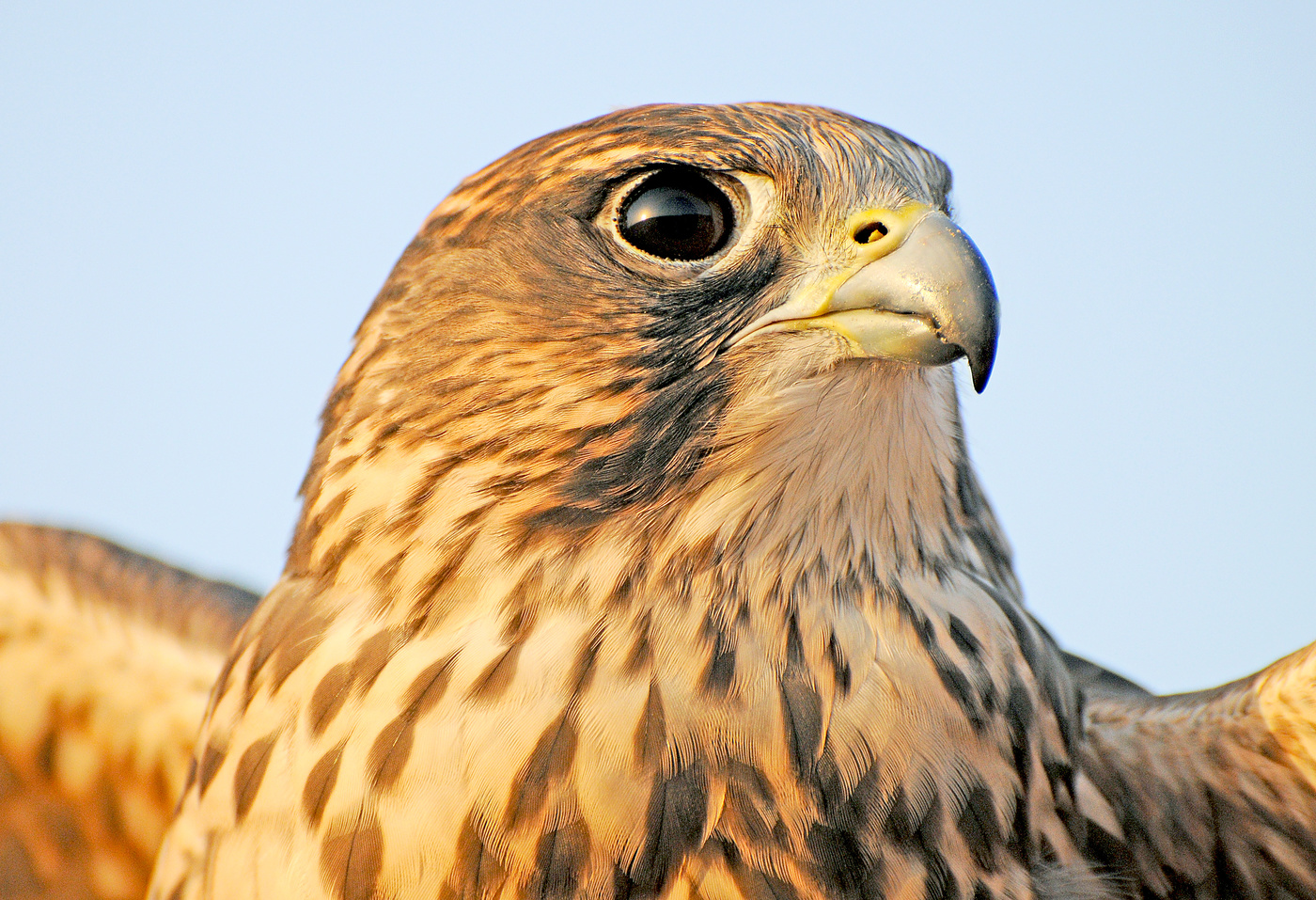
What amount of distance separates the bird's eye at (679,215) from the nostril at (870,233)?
210mm

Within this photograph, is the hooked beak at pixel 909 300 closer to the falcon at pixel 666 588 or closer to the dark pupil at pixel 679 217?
the falcon at pixel 666 588

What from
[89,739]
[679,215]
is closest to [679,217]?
[679,215]

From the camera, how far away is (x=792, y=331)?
1678mm

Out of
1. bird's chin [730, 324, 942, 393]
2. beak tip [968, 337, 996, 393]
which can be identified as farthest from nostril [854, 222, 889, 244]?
beak tip [968, 337, 996, 393]

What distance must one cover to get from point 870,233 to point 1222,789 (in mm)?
1304

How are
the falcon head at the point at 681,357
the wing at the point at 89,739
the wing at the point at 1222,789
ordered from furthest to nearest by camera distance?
the wing at the point at 89,739, the wing at the point at 1222,789, the falcon head at the point at 681,357

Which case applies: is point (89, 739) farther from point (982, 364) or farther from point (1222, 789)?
point (1222, 789)

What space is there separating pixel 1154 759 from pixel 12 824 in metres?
2.75

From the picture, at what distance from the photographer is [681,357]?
1.75 m

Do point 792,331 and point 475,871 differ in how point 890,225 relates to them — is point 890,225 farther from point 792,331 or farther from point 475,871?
point 475,871

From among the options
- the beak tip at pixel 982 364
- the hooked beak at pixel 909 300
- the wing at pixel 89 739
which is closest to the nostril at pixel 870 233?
the hooked beak at pixel 909 300

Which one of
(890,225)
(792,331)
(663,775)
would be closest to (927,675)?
(663,775)

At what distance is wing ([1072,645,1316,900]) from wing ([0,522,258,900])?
2.18 m

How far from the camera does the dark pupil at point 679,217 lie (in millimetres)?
1751
